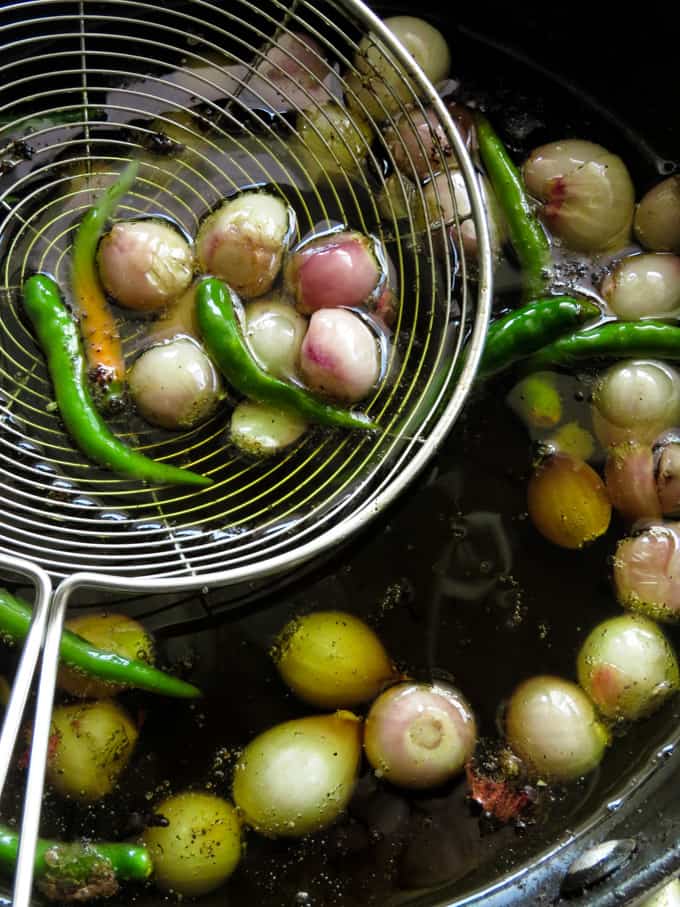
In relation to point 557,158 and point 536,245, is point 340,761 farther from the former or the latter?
point 557,158

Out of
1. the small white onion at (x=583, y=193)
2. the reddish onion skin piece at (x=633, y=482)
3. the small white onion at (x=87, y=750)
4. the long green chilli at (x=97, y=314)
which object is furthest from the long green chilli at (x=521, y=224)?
the small white onion at (x=87, y=750)

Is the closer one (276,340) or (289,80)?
(276,340)

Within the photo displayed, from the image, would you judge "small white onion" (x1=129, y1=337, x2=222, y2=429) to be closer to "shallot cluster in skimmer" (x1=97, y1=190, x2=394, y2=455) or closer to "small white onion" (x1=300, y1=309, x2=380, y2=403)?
"shallot cluster in skimmer" (x1=97, y1=190, x2=394, y2=455)

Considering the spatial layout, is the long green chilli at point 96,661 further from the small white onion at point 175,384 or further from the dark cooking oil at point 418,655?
the small white onion at point 175,384

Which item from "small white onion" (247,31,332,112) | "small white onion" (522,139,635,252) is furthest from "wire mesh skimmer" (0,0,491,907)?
"small white onion" (522,139,635,252)

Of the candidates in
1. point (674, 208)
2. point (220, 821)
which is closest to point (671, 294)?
point (674, 208)

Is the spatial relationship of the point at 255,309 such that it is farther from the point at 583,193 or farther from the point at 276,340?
the point at 583,193

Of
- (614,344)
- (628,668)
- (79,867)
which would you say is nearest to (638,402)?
(614,344)
